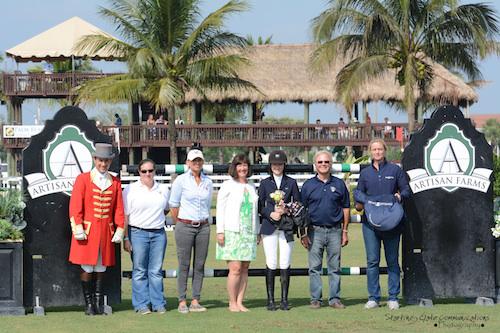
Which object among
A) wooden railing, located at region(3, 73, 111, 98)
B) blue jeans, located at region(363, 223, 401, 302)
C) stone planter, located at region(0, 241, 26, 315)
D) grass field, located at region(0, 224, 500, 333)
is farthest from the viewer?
wooden railing, located at region(3, 73, 111, 98)

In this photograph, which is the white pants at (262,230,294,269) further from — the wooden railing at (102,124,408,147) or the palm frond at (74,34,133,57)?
the wooden railing at (102,124,408,147)

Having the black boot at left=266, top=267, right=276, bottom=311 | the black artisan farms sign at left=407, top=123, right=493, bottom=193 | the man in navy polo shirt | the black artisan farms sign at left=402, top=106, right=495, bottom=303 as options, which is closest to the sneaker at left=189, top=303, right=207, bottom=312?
the black boot at left=266, top=267, right=276, bottom=311

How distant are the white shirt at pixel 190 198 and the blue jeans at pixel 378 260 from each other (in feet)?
5.67

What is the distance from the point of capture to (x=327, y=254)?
37.3ft

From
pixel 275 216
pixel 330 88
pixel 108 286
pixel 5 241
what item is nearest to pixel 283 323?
pixel 275 216

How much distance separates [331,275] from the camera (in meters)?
11.4

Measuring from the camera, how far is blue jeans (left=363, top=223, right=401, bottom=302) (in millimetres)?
11398

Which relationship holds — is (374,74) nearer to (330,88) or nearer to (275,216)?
(330,88)

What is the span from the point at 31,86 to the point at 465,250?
40.2m

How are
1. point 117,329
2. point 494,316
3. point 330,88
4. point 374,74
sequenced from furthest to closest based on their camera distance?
point 330,88 → point 374,74 → point 494,316 → point 117,329

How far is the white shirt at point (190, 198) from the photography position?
11148 millimetres

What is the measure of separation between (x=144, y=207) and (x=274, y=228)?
4.40 ft

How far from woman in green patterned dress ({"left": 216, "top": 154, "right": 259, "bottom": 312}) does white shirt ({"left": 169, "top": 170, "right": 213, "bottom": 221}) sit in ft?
0.55

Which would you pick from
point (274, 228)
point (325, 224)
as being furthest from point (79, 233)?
point (325, 224)
